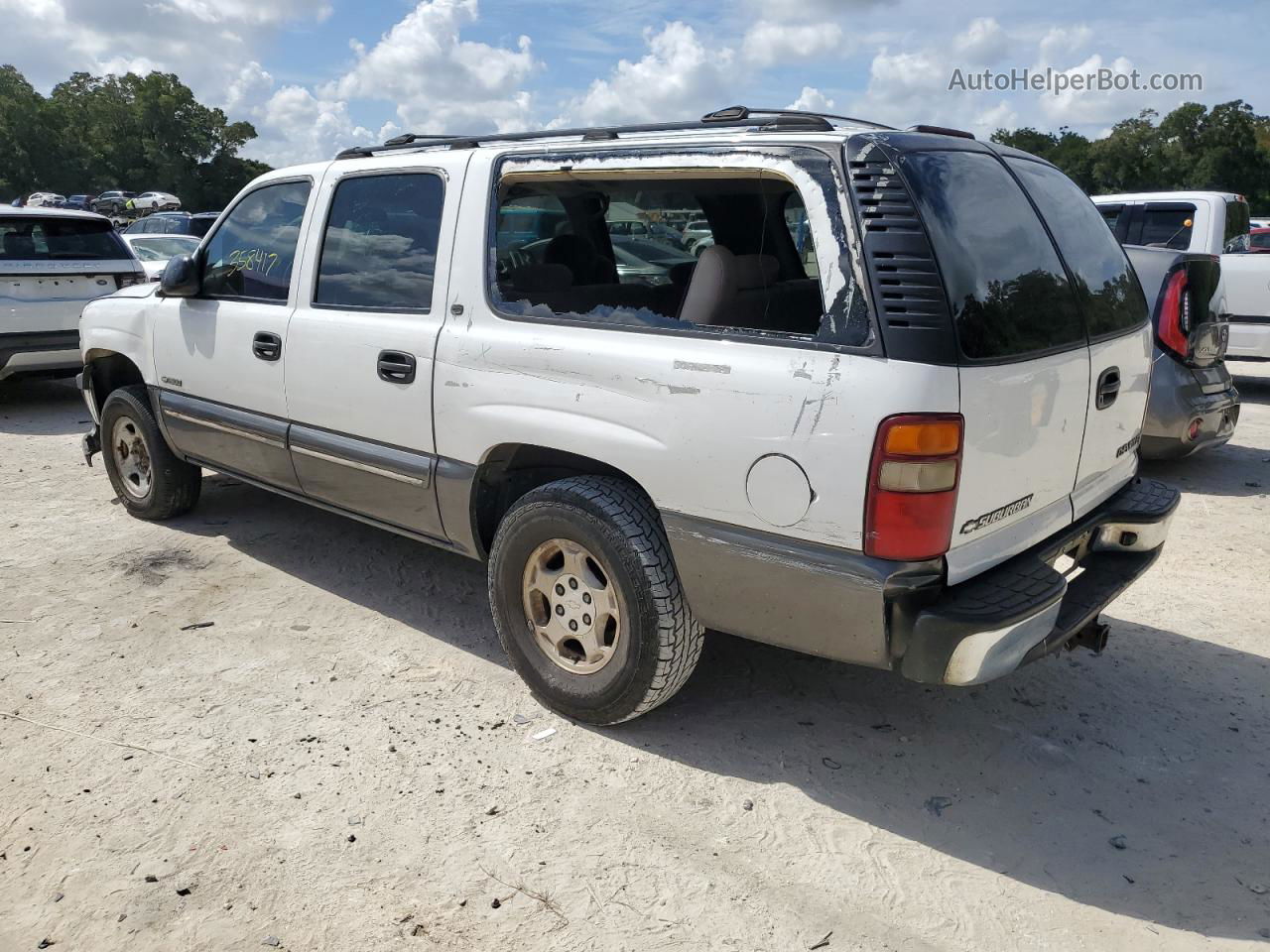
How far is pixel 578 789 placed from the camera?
10.2 ft

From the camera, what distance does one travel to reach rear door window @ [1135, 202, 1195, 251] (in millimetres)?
8898

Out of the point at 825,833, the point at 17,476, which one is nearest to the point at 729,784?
the point at 825,833

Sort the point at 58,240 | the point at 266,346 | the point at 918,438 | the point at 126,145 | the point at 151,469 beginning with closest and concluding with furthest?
the point at 918,438, the point at 266,346, the point at 151,469, the point at 58,240, the point at 126,145

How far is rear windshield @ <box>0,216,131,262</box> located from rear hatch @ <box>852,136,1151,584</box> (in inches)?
324

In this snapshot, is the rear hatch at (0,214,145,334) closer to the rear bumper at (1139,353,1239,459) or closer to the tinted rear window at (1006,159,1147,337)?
the tinted rear window at (1006,159,1147,337)

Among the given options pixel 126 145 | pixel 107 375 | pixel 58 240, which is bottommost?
pixel 107 375

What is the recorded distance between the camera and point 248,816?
2943 millimetres

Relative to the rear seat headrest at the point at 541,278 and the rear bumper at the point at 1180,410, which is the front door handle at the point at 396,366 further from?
the rear bumper at the point at 1180,410

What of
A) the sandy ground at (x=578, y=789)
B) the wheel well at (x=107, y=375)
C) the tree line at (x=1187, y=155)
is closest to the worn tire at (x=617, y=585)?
the sandy ground at (x=578, y=789)

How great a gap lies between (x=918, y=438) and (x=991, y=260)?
63 cm

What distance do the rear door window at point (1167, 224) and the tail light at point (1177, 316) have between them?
3.38m

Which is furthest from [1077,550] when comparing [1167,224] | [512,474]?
[1167,224]

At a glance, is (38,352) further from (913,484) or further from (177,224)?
(177,224)

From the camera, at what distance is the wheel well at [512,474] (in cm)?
339
